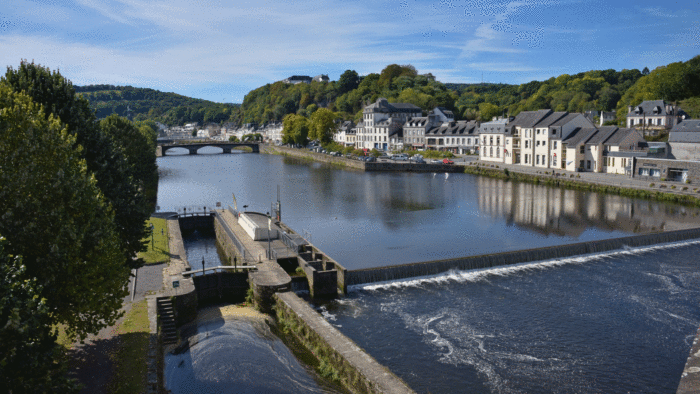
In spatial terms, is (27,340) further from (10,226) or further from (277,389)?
(277,389)

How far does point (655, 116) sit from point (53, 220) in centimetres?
7929

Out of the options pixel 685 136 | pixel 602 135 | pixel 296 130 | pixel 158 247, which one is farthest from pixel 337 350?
pixel 296 130

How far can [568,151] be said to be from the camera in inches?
2400

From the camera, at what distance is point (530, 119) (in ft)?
227

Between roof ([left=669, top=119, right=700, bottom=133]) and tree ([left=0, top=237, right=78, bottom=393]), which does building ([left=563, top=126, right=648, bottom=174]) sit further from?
tree ([left=0, top=237, right=78, bottom=393])

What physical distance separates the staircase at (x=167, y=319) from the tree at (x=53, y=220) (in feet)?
17.4

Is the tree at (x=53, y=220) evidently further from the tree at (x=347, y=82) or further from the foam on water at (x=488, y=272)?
the tree at (x=347, y=82)

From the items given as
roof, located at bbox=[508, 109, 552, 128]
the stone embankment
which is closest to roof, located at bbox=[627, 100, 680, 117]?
roof, located at bbox=[508, 109, 552, 128]

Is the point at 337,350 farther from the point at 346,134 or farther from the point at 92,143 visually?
the point at 346,134

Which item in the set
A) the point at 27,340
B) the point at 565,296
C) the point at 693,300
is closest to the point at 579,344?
the point at 565,296

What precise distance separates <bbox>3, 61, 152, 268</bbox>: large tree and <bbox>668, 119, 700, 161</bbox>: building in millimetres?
52375

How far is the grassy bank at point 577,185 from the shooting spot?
143 ft

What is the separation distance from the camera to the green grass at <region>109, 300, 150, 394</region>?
13.0 metres

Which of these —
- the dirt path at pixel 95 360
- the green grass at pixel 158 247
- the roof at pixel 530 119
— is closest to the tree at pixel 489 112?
the roof at pixel 530 119
